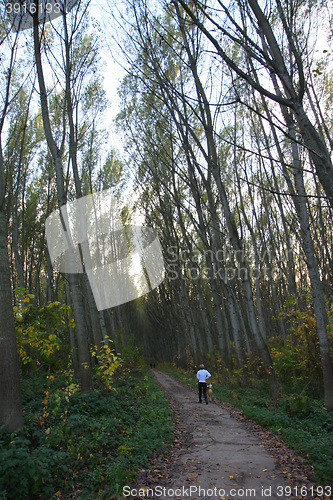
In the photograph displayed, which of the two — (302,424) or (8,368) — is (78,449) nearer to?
(8,368)

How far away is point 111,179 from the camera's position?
722 inches

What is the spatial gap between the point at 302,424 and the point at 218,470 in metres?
2.86

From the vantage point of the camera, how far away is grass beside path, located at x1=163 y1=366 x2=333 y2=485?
4.59 meters

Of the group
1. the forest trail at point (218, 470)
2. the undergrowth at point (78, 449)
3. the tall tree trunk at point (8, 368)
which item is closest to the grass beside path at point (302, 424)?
the forest trail at point (218, 470)

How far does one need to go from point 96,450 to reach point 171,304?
21.4m

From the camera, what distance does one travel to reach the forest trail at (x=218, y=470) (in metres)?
3.91

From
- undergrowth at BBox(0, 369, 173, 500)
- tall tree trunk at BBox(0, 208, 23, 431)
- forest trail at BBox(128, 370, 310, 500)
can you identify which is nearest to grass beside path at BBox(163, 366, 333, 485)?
forest trail at BBox(128, 370, 310, 500)

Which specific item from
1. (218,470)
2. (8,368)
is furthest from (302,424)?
(8,368)

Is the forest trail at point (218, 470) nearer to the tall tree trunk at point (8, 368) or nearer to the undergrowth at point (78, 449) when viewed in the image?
the undergrowth at point (78, 449)

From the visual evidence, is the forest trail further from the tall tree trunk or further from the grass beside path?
the tall tree trunk

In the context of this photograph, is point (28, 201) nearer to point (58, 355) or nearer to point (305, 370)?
point (58, 355)

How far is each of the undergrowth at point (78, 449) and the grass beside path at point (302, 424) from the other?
7.07ft

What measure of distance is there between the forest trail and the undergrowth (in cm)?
41

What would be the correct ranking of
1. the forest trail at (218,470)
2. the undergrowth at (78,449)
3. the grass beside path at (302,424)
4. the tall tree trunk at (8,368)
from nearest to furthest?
the undergrowth at (78,449)
the forest trail at (218,470)
the tall tree trunk at (8,368)
the grass beside path at (302,424)
